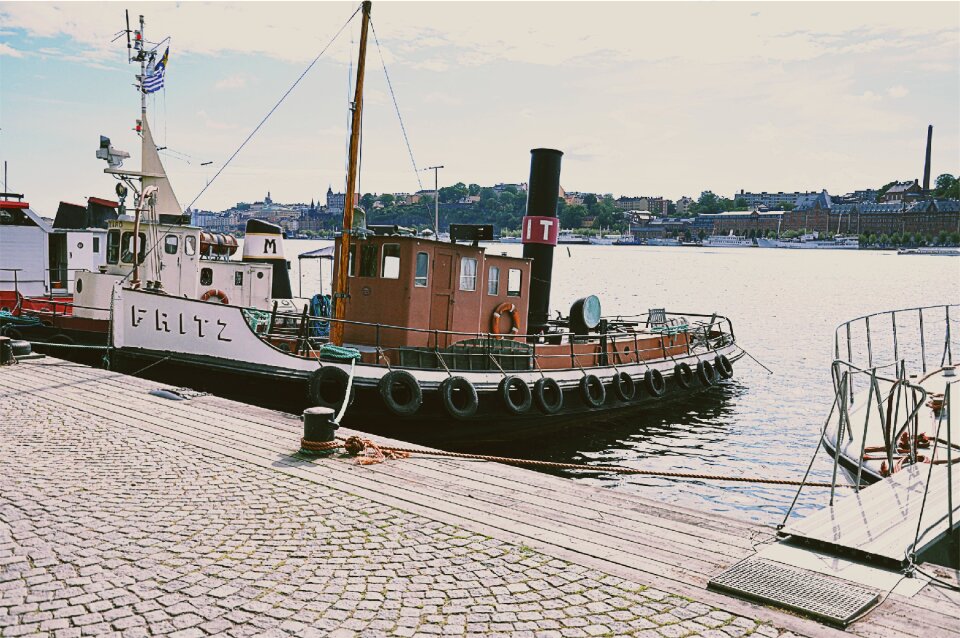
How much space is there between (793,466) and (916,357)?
1960 centimetres

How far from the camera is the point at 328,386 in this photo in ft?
40.0

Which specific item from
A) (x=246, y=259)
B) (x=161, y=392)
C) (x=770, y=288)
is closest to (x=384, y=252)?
(x=161, y=392)

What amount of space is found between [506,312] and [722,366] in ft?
27.7

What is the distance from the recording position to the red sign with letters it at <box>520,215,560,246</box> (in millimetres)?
17453

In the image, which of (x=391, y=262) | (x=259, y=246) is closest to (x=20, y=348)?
(x=391, y=262)

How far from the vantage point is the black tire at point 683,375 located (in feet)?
59.5

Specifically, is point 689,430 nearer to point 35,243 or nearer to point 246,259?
point 246,259

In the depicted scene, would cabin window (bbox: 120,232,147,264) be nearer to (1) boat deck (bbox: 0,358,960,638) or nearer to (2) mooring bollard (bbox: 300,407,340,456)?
(1) boat deck (bbox: 0,358,960,638)

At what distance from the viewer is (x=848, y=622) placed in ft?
13.9

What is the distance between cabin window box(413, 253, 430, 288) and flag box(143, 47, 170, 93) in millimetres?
10418

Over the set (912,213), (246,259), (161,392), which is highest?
(912,213)

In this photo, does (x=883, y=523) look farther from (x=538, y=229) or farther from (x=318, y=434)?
(x=538, y=229)

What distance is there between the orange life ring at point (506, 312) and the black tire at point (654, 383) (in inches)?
134

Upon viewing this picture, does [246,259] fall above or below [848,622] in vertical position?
above
